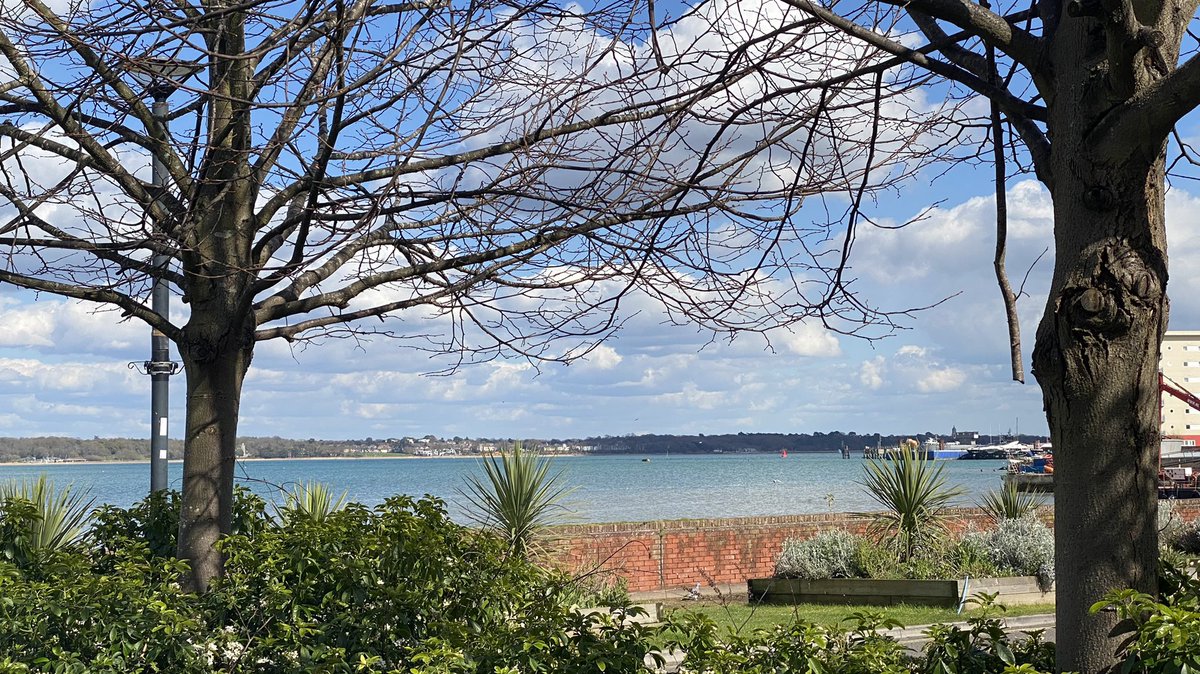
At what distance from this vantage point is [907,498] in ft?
51.3

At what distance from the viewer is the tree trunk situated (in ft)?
20.5

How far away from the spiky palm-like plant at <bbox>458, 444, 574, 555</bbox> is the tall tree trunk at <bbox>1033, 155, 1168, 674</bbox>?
33.3 ft

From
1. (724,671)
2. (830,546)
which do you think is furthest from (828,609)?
(724,671)

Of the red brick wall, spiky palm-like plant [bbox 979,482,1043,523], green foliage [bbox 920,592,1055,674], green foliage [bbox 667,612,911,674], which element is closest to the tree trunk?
green foliage [bbox 667,612,911,674]

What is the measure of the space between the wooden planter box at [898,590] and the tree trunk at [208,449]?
26.6 ft

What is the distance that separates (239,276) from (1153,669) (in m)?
5.18

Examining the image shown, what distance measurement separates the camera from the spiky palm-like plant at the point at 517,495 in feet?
44.7

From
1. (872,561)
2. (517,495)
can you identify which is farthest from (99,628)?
(872,561)

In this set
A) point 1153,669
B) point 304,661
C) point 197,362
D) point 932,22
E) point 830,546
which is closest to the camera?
point 1153,669

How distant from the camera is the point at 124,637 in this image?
4926mm

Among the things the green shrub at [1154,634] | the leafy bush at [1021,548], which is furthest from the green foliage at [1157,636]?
the leafy bush at [1021,548]

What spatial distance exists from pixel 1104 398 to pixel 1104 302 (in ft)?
1.07

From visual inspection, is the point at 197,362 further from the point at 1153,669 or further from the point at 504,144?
the point at 1153,669

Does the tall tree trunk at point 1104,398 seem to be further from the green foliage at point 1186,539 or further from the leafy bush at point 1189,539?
the leafy bush at point 1189,539
